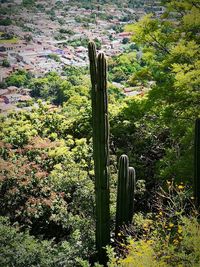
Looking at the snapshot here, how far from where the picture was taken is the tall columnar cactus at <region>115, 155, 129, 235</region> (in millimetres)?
6492

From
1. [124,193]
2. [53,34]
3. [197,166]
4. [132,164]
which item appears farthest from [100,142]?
[53,34]

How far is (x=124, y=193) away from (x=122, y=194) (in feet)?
0.13

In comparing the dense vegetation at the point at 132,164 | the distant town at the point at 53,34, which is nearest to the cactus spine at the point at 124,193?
the dense vegetation at the point at 132,164

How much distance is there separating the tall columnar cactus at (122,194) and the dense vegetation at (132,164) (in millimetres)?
228

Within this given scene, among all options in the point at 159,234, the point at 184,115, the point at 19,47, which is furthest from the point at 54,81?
the point at 159,234

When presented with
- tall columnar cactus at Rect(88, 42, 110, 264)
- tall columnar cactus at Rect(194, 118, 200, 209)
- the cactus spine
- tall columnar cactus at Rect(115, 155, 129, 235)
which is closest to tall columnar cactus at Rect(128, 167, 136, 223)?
the cactus spine

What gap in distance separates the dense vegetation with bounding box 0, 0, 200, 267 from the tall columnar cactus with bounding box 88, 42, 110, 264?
382 millimetres

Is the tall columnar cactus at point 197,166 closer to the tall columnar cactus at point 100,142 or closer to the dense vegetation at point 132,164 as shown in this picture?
the dense vegetation at point 132,164

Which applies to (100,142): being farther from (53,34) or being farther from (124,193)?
(53,34)

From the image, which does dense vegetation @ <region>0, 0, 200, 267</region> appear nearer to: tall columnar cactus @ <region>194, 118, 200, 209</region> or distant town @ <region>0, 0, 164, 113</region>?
tall columnar cactus @ <region>194, 118, 200, 209</region>

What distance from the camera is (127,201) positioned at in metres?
6.78

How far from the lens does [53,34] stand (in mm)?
41594

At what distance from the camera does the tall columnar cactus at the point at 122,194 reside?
6.49 meters

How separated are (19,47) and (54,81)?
1318 cm
